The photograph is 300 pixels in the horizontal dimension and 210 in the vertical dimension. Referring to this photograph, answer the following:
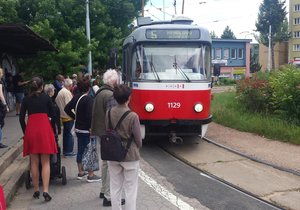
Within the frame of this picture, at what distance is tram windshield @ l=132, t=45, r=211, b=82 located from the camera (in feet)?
34.8

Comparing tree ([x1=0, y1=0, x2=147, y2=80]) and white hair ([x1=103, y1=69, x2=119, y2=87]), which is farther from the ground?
tree ([x1=0, y1=0, x2=147, y2=80])

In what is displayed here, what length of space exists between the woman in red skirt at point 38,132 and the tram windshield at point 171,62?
426 centimetres

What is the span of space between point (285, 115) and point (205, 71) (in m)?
3.75

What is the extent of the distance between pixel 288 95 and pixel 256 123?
4.07ft

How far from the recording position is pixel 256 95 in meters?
15.0

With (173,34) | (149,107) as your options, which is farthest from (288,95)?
(149,107)

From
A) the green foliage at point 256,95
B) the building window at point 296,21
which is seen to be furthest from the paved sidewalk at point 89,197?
the building window at point 296,21

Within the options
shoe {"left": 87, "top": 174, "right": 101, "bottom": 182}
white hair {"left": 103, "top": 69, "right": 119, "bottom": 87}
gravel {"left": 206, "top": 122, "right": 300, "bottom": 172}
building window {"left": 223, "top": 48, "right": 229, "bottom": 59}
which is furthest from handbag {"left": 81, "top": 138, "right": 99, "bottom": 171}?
building window {"left": 223, "top": 48, "right": 229, "bottom": 59}

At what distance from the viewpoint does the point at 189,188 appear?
24.1 ft

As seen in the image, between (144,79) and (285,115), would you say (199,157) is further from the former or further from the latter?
(285,115)

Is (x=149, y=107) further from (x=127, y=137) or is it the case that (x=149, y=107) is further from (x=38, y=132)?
(x=127, y=137)

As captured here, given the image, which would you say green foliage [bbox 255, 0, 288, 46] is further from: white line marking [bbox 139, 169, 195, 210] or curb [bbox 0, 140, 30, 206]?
white line marking [bbox 139, 169, 195, 210]

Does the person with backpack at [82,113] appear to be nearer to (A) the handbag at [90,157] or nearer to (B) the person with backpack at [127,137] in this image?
(A) the handbag at [90,157]

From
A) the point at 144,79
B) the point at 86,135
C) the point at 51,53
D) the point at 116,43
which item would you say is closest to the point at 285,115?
the point at 144,79
